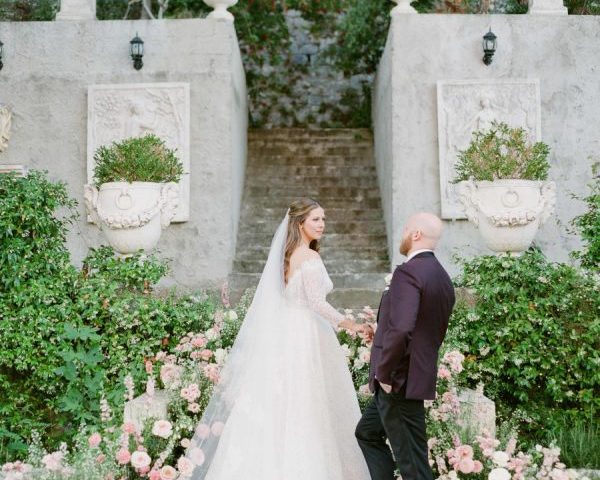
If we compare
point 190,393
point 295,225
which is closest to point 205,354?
point 190,393

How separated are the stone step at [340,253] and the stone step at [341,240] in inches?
3.9

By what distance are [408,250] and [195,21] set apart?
5348 mm

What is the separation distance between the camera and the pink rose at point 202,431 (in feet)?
12.2

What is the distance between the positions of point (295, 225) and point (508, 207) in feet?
6.94

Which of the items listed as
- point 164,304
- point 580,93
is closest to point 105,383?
point 164,304

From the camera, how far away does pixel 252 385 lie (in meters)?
3.84

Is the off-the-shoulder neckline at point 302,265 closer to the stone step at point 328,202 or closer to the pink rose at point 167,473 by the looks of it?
the pink rose at point 167,473

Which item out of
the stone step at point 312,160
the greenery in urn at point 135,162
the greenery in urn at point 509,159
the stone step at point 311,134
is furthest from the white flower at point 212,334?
the stone step at point 311,134

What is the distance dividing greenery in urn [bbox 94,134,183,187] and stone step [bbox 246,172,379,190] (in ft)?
13.4

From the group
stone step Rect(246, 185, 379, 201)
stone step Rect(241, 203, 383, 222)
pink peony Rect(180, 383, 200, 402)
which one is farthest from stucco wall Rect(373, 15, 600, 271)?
pink peony Rect(180, 383, 200, 402)

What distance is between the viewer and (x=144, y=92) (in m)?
7.69

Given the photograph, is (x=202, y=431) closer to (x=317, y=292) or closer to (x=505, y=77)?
(x=317, y=292)

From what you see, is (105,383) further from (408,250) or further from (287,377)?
(408,250)

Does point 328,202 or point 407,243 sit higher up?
point 328,202
